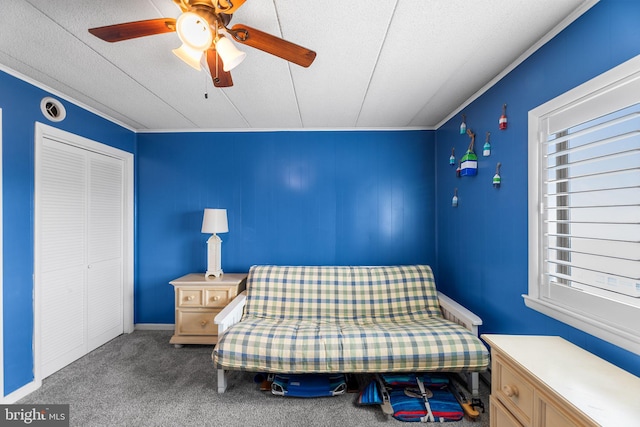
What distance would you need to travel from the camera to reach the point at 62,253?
239cm

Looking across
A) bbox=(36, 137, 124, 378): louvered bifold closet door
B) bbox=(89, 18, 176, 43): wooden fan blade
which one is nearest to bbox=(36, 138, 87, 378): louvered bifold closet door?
bbox=(36, 137, 124, 378): louvered bifold closet door

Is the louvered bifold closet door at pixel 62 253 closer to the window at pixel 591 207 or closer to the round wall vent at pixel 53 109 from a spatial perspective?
the round wall vent at pixel 53 109

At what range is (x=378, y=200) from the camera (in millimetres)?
3199

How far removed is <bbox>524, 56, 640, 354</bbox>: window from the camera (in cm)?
116

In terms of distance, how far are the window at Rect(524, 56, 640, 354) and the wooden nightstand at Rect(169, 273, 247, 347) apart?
2528 mm

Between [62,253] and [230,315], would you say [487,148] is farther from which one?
[62,253]

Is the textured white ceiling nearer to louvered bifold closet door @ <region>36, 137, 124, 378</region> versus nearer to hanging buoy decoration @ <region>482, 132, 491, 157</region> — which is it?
hanging buoy decoration @ <region>482, 132, 491, 157</region>

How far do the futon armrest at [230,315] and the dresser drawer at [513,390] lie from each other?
1783 millimetres

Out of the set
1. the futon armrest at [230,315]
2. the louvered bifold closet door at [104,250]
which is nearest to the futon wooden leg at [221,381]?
the futon armrest at [230,315]

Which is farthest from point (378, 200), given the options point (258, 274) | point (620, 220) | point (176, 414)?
point (176, 414)

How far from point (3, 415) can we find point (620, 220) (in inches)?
148

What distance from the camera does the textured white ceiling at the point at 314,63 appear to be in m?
1.38

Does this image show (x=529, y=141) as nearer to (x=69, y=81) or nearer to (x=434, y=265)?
(x=434, y=265)

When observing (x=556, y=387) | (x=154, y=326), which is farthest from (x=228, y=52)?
(x=154, y=326)
